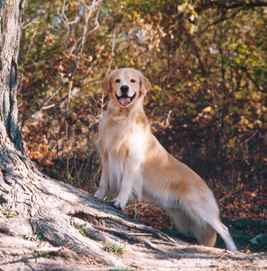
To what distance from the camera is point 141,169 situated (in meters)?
4.71

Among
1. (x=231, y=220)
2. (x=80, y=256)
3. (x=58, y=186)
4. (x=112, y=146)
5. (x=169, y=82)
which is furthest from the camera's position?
(x=169, y=82)

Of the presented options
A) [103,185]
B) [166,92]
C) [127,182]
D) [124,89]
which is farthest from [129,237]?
[166,92]

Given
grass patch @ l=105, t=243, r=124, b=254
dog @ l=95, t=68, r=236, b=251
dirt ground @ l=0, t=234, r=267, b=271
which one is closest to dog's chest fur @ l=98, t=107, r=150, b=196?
dog @ l=95, t=68, r=236, b=251

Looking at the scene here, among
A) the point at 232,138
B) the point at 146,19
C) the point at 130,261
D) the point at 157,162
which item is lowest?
the point at 130,261

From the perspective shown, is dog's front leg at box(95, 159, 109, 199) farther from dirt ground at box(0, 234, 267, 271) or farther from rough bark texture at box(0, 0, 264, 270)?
dirt ground at box(0, 234, 267, 271)

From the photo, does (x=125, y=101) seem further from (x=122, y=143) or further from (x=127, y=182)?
(x=127, y=182)

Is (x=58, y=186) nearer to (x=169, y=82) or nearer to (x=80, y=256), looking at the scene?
(x=80, y=256)

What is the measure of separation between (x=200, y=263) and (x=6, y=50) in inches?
98.8

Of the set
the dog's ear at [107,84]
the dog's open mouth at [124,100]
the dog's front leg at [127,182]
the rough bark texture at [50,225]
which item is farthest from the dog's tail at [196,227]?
the dog's ear at [107,84]

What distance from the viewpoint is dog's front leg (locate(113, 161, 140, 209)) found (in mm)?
4395

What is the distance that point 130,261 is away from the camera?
314 centimetres

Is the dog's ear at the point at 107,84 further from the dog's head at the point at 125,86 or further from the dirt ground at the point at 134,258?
the dirt ground at the point at 134,258

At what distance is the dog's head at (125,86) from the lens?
4.65 m

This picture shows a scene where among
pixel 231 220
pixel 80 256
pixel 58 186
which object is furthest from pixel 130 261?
pixel 231 220
